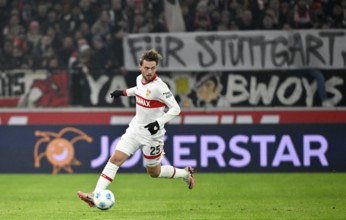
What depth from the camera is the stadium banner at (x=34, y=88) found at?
15484 millimetres

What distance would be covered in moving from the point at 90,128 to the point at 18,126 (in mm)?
1300

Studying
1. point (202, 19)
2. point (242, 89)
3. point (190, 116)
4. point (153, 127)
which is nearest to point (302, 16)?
point (202, 19)

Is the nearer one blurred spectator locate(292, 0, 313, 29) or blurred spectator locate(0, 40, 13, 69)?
blurred spectator locate(292, 0, 313, 29)

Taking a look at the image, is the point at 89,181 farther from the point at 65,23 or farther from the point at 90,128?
the point at 65,23

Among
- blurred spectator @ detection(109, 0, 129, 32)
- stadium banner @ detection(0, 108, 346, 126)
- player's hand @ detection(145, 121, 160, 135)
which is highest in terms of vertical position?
blurred spectator @ detection(109, 0, 129, 32)

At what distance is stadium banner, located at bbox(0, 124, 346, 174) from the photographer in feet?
48.3

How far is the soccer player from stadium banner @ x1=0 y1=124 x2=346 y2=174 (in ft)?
15.7

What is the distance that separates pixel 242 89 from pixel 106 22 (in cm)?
321

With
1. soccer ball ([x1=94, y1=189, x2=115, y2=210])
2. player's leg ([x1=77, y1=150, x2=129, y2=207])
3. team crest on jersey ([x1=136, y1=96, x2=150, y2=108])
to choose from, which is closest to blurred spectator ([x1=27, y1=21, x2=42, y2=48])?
team crest on jersey ([x1=136, y1=96, x2=150, y2=108])

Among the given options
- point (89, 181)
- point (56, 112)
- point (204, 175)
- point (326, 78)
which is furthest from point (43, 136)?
point (326, 78)

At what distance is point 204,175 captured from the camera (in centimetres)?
1449

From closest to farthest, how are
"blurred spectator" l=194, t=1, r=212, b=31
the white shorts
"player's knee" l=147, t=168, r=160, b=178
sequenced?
the white shorts < "player's knee" l=147, t=168, r=160, b=178 < "blurred spectator" l=194, t=1, r=212, b=31

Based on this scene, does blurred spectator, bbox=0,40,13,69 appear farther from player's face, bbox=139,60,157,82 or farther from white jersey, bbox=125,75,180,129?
player's face, bbox=139,60,157,82

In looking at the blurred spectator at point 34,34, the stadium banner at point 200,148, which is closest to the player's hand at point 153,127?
the stadium banner at point 200,148
